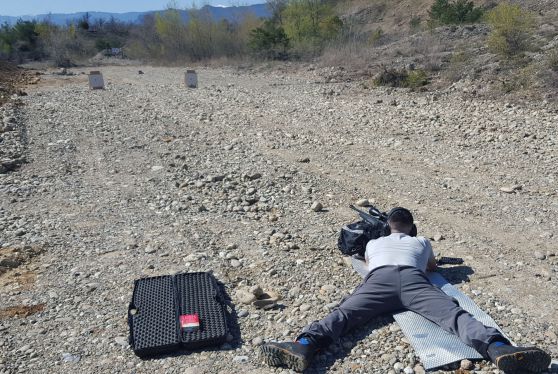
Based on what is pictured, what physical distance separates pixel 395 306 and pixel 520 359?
922 millimetres

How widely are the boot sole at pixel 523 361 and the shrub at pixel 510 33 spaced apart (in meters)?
12.3

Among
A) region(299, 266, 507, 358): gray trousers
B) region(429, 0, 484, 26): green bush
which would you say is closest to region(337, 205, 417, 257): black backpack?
region(299, 266, 507, 358): gray trousers

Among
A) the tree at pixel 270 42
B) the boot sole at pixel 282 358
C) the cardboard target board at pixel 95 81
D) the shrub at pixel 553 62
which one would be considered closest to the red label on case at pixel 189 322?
the boot sole at pixel 282 358

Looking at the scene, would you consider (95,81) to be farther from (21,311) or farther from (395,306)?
(395,306)

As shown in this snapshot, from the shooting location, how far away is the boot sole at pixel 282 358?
3.21 m

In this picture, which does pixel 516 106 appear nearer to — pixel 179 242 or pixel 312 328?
pixel 179 242

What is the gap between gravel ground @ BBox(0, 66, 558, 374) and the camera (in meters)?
3.70

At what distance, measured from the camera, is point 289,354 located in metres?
3.24

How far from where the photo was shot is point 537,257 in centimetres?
460

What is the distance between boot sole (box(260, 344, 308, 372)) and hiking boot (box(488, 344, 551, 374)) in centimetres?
107

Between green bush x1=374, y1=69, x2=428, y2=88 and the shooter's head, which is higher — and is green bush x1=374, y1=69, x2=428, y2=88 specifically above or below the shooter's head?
above

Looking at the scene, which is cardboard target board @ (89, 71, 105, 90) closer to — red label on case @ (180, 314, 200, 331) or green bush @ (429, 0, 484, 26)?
green bush @ (429, 0, 484, 26)

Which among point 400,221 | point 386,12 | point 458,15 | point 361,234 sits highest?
point 386,12

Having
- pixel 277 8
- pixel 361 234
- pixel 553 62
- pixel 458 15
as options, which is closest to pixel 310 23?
pixel 277 8
